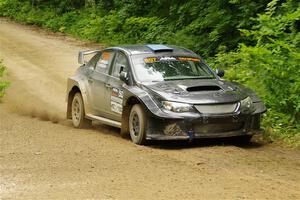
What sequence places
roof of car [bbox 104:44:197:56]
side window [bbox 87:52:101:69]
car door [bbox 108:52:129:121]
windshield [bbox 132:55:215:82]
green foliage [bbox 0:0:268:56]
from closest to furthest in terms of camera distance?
windshield [bbox 132:55:215:82] < car door [bbox 108:52:129:121] < roof of car [bbox 104:44:197:56] < side window [bbox 87:52:101:69] < green foliage [bbox 0:0:268:56]

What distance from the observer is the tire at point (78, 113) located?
12836 mm

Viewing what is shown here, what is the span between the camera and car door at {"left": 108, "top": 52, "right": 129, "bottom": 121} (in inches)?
436

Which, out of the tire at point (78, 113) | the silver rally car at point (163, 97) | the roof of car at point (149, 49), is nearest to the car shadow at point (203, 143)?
the silver rally car at point (163, 97)

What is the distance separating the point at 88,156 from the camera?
9352 millimetres

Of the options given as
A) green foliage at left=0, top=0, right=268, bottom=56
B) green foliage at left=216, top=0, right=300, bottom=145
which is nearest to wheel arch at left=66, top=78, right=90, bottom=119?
green foliage at left=216, top=0, right=300, bottom=145

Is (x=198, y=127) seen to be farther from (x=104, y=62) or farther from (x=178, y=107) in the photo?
(x=104, y=62)

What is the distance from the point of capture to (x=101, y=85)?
1185cm

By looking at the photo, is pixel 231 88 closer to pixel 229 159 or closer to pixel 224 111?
pixel 224 111

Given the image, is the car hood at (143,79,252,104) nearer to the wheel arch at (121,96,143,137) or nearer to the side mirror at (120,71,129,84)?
the wheel arch at (121,96,143,137)

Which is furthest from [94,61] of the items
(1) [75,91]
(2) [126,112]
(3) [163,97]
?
(3) [163,97]

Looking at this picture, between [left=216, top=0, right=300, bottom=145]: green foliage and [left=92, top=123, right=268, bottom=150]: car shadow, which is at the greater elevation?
[left=216, top=0, right=300, bottom=145]: green foliage

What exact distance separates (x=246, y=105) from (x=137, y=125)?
1.84 meters

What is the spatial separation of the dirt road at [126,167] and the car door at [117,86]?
1.65ft

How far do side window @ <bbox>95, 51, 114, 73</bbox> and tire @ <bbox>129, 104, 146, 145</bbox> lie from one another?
174 centimetres
